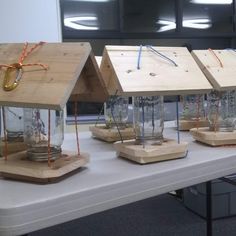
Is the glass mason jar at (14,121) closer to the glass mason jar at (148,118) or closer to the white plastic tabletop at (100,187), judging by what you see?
the white plastic tabletop at (100,187)

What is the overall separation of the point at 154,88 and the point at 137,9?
326cm

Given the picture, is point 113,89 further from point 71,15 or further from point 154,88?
point 71,15

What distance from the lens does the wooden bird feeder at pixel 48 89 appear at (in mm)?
927

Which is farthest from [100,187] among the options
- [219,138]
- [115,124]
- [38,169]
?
[115,124]

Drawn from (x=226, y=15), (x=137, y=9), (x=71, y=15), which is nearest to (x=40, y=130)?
(x=71, y=15)

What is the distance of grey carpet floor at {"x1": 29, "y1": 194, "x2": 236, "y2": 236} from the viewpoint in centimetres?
261

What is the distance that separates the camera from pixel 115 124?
5.57 feet

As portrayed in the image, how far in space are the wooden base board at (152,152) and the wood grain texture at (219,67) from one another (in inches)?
11.6

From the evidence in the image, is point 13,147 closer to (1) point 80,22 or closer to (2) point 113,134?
(2) point 113,134

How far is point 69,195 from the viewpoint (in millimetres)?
885

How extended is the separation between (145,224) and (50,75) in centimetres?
205

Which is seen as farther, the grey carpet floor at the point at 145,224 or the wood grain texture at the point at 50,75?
the grey carpet floor at the point at 145,224

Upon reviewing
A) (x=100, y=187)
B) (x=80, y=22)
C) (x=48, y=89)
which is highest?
(x=80, y=22)

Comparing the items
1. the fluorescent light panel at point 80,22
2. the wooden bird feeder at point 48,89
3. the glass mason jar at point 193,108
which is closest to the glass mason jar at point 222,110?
the glass mason jar at point 193,108
